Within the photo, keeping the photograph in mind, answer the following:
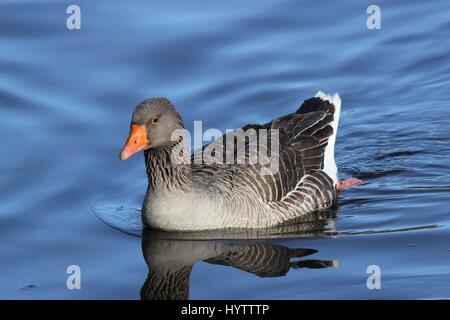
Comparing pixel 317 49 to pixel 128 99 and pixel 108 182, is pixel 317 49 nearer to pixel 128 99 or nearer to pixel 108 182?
pixel 128 99

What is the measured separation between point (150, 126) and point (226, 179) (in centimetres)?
141

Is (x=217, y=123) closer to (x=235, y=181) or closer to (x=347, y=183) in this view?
(x=347, y=183)

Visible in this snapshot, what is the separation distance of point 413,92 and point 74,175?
6.24 m

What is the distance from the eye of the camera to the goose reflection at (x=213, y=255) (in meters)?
11.5

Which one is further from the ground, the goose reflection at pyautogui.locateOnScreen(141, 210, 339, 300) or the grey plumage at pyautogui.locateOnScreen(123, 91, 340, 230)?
the grey plumage at pyautogui.locateOnScreen(123, 91, 340, 230)

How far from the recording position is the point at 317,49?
61.2 ft

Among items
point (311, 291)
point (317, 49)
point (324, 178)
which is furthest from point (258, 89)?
point (311, 291)

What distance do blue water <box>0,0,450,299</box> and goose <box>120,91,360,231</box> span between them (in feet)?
1.09

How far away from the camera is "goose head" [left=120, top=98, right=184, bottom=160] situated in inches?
466

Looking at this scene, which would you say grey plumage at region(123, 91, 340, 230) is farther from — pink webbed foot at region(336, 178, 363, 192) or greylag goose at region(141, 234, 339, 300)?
greylag goose at region(141, 234, 339, 300)

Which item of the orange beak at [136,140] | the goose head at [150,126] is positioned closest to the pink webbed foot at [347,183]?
the goose head at [150,126]

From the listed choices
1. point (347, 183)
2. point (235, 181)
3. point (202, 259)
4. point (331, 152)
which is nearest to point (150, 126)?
point (235, 181)

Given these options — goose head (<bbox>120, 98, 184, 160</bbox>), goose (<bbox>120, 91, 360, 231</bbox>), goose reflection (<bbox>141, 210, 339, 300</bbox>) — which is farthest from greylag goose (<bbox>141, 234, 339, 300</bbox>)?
goose head (<bbox>120, 98, 184, 160</bbox>)
